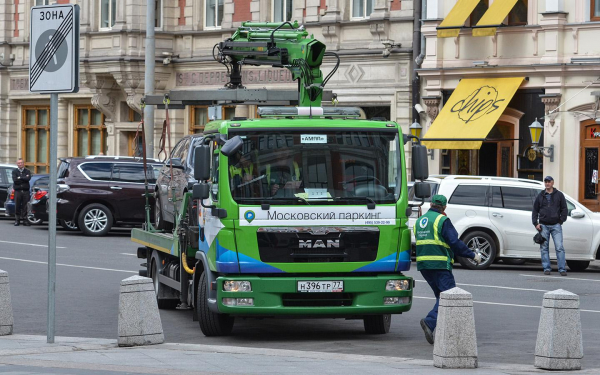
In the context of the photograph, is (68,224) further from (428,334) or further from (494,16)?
(428,334)

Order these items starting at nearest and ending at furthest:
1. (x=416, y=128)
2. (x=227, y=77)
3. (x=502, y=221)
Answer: (x=502, y=221)
(x=416, y=128)
(x=227, y=77)

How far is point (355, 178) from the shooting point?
13.2 metres

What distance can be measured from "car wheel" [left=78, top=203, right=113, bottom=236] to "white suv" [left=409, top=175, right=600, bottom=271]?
9125mm

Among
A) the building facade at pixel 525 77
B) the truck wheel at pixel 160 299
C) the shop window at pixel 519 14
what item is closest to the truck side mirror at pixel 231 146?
the truck wheel at pixel 160 299

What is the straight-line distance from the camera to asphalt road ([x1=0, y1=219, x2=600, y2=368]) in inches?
517

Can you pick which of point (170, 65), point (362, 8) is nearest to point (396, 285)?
point (362, 8)

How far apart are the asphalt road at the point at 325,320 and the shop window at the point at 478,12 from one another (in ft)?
30.7

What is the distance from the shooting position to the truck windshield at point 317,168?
1311 cm

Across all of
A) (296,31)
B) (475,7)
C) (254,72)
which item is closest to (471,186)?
(296,31)

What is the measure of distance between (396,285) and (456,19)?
774 inches

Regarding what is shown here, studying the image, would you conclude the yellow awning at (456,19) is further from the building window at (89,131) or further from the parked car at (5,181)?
the building window at (89,131)

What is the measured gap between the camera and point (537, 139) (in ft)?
99.1

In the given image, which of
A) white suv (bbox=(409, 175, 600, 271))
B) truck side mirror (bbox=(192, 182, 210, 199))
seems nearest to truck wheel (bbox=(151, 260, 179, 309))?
truck side mirror (bbox=(192, 182, 210, 199))

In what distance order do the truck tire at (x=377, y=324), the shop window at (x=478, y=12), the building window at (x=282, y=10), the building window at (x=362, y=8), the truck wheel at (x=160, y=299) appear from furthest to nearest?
the building window at (x=282, y=10) < the building window at (x=362, y=8) < the shop window at (x=478, y=12) < the truck wheel at (x=160, y=299) < the truck tire at (x=377, y=324)
